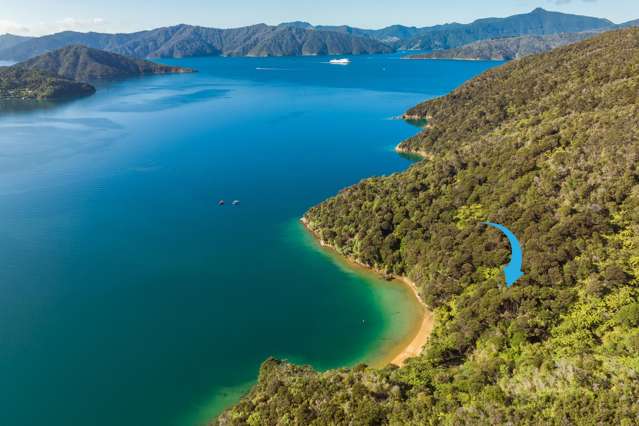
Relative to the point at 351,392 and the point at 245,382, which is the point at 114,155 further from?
the point at 351,392

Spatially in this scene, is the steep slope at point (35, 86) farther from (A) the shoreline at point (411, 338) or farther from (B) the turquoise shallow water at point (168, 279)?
(A) the shoreline at point (411, 338)

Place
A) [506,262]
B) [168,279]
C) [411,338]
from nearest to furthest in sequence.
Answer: [411,338]
[506,262]
[168,279]

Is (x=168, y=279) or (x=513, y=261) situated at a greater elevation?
(x=513, y=261)

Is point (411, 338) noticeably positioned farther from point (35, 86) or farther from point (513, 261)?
point (35, 86)

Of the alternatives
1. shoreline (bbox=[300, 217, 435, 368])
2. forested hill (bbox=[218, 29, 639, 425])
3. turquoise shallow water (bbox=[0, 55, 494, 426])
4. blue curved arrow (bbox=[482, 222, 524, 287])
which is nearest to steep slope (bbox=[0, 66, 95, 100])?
turquoise shallow water (bbox=[0, 55, 494, 426])

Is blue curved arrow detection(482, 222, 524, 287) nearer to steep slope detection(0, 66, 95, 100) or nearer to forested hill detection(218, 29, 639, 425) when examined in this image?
forested hill detection(218, 29, 639, 425)

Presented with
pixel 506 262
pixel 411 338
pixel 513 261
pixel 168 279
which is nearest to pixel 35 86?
pixel 168 279

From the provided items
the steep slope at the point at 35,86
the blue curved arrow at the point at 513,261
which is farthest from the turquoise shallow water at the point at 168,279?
the steep slope at the point at 35,86

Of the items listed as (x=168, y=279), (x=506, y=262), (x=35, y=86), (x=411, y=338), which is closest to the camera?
(x=411, y=338)

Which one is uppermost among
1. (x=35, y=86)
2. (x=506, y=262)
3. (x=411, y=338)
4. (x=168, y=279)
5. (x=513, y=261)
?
(x=35, y=86)
